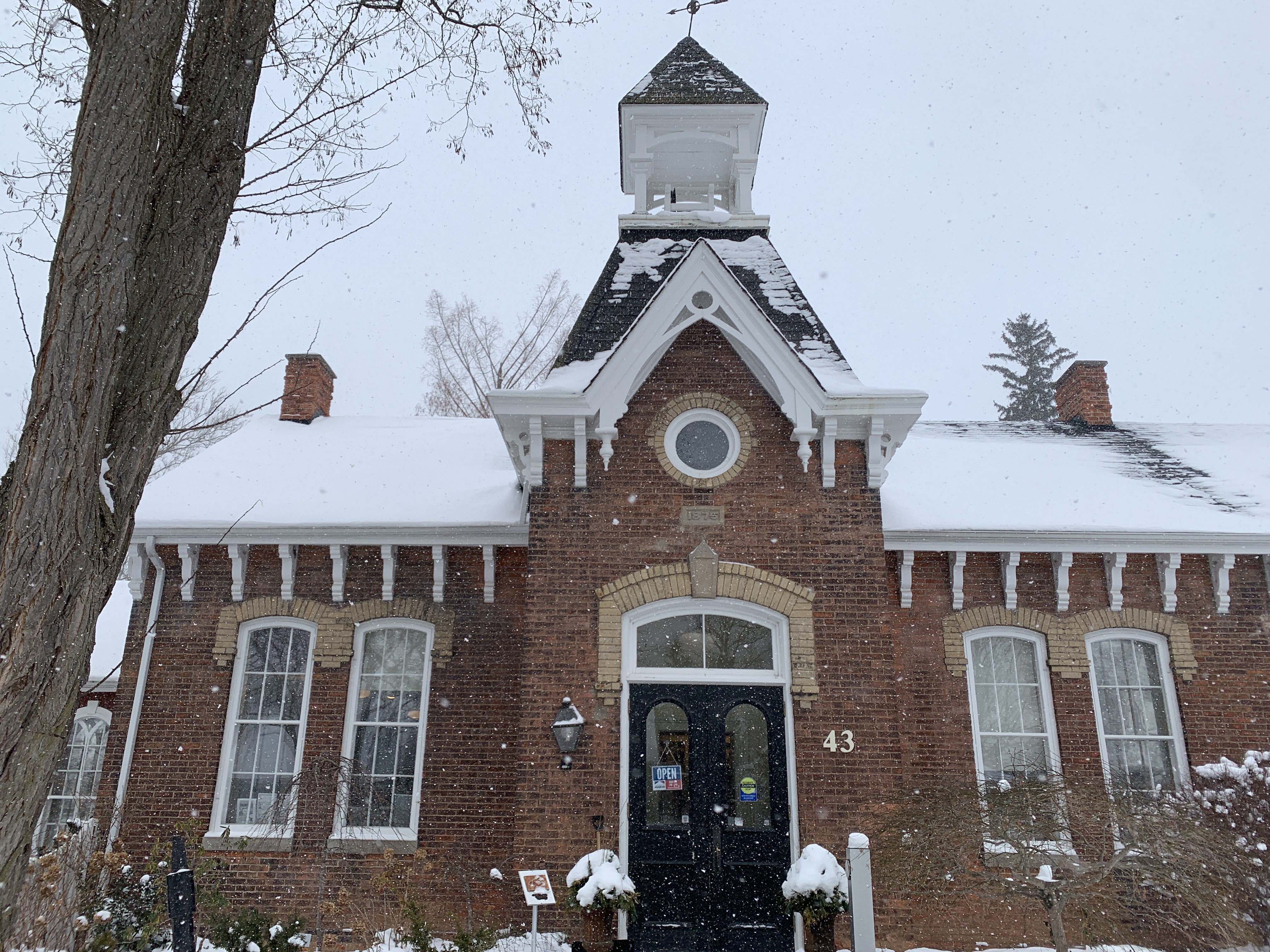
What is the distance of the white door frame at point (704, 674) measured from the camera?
8.45 meters

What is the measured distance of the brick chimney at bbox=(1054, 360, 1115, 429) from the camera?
1441 centimetres

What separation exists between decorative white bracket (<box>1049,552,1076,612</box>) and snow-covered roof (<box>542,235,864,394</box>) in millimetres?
3140

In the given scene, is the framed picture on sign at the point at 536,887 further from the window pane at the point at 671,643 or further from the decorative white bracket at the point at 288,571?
the decorative white bracket at the point at 288,571

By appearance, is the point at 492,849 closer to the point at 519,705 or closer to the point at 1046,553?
the point at 519,705

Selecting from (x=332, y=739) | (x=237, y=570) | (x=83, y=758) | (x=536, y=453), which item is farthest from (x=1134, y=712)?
(x=83, y=758)

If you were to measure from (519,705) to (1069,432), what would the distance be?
9.72 m

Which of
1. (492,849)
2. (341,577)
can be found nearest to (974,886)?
(492,849)

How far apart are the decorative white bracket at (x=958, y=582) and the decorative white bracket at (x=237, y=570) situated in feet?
26.5

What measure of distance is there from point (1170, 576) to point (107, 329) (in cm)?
1051

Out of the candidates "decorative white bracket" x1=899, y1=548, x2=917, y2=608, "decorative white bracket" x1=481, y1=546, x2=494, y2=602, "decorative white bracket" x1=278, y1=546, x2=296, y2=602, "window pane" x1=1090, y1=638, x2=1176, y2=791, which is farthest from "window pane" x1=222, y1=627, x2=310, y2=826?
"window pane" x1=1090, y1=638, x2=1176, y2=791

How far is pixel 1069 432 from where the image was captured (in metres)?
14.1

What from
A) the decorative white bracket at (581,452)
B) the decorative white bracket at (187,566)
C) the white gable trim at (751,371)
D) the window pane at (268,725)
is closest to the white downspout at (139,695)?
the decorative white bracket at (187,566)

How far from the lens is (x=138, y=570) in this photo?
10297 mm

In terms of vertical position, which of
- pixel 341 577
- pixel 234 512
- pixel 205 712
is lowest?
pixel 205 712
